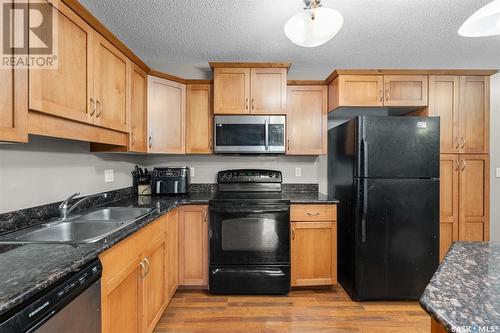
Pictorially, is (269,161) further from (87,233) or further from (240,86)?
(87,233)

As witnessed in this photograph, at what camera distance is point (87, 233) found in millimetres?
1587

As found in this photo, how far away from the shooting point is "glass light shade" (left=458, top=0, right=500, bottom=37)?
0.99m

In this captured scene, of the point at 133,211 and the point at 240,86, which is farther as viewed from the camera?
the point at 240,86

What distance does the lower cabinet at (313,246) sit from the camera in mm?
2344

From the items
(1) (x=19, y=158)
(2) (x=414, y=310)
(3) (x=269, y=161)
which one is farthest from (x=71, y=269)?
(2) (x=414, y=310)

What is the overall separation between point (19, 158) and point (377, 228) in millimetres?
2670

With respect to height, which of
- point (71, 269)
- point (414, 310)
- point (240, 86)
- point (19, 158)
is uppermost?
point (240, 86)

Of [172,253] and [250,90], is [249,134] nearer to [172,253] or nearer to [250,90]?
[250,90]

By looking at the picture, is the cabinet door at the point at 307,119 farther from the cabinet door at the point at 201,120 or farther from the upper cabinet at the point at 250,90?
the cabinet door at the point at 201,120

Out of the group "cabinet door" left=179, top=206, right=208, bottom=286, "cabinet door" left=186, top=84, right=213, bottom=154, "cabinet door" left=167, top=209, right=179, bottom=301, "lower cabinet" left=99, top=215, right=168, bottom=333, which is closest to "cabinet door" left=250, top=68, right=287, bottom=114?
"cabinet door" left=186, top=84, right=213, bottom=154

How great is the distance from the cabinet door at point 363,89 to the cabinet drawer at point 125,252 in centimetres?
215

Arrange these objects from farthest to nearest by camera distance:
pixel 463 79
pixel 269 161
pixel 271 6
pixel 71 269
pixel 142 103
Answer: pixel 269 161 < pixel 463 79 < pixel 142 103 < pixel 271 6 < pixel 71 269

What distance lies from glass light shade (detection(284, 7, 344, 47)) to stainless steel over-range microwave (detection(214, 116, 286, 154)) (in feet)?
3.78

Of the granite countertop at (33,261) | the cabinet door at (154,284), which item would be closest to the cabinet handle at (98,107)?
the granite countertop at (33,261)
